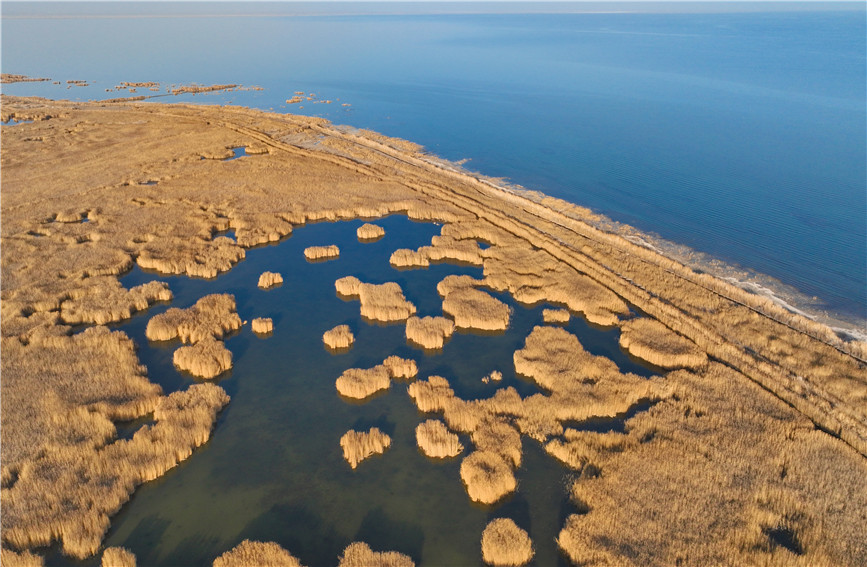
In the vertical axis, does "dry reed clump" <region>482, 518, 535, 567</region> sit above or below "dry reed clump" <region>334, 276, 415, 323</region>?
below

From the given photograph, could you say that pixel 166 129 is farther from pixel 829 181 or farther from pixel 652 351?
pixel 829 181

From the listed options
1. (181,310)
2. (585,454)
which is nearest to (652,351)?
(585,454)

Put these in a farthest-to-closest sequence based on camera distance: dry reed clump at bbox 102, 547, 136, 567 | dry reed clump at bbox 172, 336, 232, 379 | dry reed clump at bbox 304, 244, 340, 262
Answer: dry reed clump at bbox 304, 244, 340, 262 < dry reed clump at bbox 172, 336, 232, 379 < dry reed clump at bbox 102, 547, 136, 567

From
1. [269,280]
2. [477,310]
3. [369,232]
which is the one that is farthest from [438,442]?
[369,232]

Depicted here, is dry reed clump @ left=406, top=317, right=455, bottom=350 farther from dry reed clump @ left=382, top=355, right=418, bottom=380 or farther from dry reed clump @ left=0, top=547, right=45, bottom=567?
dry reed clump @ left=0, top=547, right=45, bottom=567

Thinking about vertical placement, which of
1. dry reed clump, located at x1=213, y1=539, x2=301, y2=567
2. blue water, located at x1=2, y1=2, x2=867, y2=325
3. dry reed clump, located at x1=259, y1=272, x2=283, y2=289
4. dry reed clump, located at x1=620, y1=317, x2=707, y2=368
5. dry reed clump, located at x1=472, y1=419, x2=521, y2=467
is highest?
blue water, located at x1=2, y1=2, x2=867, y2=325

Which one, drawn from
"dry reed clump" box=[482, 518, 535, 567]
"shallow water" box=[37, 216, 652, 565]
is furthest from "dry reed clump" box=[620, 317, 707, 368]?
"dry reed clump" box=[482, 518, 535, 567]

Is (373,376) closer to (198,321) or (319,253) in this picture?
(198,321)
